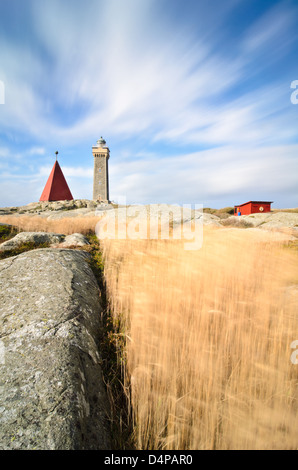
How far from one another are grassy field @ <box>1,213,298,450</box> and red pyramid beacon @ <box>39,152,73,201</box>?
29.5 metres

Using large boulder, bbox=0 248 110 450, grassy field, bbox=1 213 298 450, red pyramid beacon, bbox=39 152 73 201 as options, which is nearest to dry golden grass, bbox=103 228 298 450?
grassy field, bbox=1 213 298 450

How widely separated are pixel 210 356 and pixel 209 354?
0.07m

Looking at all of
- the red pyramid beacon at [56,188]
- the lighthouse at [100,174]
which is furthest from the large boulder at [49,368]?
the lighthouse at [100,174]

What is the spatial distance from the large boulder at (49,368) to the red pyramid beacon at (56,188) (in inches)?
1167

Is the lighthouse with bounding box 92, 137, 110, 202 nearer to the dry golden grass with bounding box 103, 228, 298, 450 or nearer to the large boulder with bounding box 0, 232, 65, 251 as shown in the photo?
the large boulder with bounding box 0, 232, 65, 251

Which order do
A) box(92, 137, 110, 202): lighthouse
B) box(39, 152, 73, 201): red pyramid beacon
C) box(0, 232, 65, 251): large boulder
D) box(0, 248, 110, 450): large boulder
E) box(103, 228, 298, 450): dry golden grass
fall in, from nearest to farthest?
1. box(0, 248, 110, 450): large boulder
2. box(103, 228, 298, 450): dry golden grass
3. box(0, 232, 65, 251): large boulder
4. box(39, 152, 73, 201): red pyramid beacon
5. box(92, 137, 110, 202): lighthouse

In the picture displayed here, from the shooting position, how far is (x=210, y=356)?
5.02 ft

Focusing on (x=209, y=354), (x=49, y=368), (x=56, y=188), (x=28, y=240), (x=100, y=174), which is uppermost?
(x=100, y=174)

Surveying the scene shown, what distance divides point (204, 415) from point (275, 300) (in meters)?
1.45

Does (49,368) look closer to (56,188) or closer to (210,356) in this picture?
(210,356)

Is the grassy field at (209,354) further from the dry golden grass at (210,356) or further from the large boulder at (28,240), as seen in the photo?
the large boulder at (28,240)

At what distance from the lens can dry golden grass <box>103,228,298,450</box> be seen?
1215 millimetres

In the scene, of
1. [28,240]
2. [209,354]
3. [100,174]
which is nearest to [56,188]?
[100,174]

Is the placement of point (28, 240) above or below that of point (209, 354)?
above
